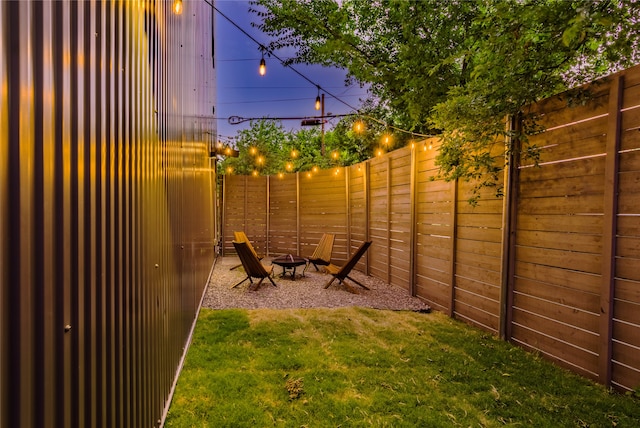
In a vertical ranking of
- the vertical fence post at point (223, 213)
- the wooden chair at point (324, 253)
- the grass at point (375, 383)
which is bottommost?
the grass at point (375, 383)

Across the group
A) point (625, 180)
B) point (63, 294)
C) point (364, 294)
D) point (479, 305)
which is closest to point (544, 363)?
point (479, 305)

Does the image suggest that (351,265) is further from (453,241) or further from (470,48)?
(470,48)

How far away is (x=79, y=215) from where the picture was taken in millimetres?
1068

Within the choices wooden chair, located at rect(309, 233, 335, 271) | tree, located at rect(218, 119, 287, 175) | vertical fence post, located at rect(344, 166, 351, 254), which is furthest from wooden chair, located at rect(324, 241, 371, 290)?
tree, located at rect(218, 119, 287, 175)

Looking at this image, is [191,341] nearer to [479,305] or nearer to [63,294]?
[63,294]

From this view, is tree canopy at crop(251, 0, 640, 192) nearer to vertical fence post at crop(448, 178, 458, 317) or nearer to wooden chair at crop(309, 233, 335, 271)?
vertical fence post at crop(448, 178, 458, 317)

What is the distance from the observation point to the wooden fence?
8.84ft

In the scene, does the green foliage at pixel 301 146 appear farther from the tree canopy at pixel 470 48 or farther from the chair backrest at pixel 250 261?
the chair backrest at pixel 250 261

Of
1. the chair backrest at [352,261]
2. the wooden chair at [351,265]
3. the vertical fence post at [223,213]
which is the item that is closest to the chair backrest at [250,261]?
the wooden chair at [351,265]

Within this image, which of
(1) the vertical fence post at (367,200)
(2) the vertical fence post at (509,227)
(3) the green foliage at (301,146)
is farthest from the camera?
(3) the green foliage at (301,146)

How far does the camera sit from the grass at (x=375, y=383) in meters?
2.44

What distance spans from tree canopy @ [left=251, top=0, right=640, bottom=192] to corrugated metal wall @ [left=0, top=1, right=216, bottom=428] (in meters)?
2.64

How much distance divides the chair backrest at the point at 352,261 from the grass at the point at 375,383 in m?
1.98

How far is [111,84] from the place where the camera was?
135 centimetres
